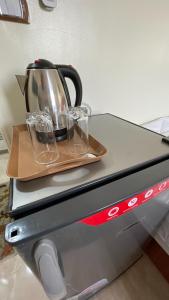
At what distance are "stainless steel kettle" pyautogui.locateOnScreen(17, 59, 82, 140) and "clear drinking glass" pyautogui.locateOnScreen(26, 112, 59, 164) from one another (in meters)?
0.03

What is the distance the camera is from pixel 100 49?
870mm

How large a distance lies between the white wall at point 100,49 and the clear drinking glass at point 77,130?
1.11ft

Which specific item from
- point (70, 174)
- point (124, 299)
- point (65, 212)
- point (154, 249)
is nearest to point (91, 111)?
point (70, 174)

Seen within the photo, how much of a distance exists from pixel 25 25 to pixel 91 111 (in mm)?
555

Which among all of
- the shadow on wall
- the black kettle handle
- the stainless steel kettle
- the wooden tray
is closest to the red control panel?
the wooden tray

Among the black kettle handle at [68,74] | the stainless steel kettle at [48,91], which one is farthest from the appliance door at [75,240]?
the black kettle handle at [68,74]

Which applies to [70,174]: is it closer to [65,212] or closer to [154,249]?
[65,212]

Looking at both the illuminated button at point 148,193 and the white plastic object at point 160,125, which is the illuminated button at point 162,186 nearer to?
the illuminated button at point 148,193

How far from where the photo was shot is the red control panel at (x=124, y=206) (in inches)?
14.3

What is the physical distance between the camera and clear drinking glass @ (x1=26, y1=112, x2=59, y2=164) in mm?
545

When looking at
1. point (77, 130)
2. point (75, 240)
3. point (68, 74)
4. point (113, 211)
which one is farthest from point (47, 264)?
point (68, 74)

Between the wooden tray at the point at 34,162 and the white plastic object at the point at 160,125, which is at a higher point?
the wooden tray at the point at 34,162

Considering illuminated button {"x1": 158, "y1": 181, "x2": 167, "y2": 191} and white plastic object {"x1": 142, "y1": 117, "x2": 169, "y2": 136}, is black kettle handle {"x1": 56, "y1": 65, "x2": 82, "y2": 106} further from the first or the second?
white plastic object {"x1": 142, "y1": 117, "x2": 169, "y2": 136}

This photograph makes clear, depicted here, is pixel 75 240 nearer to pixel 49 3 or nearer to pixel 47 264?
pixel 47 264
